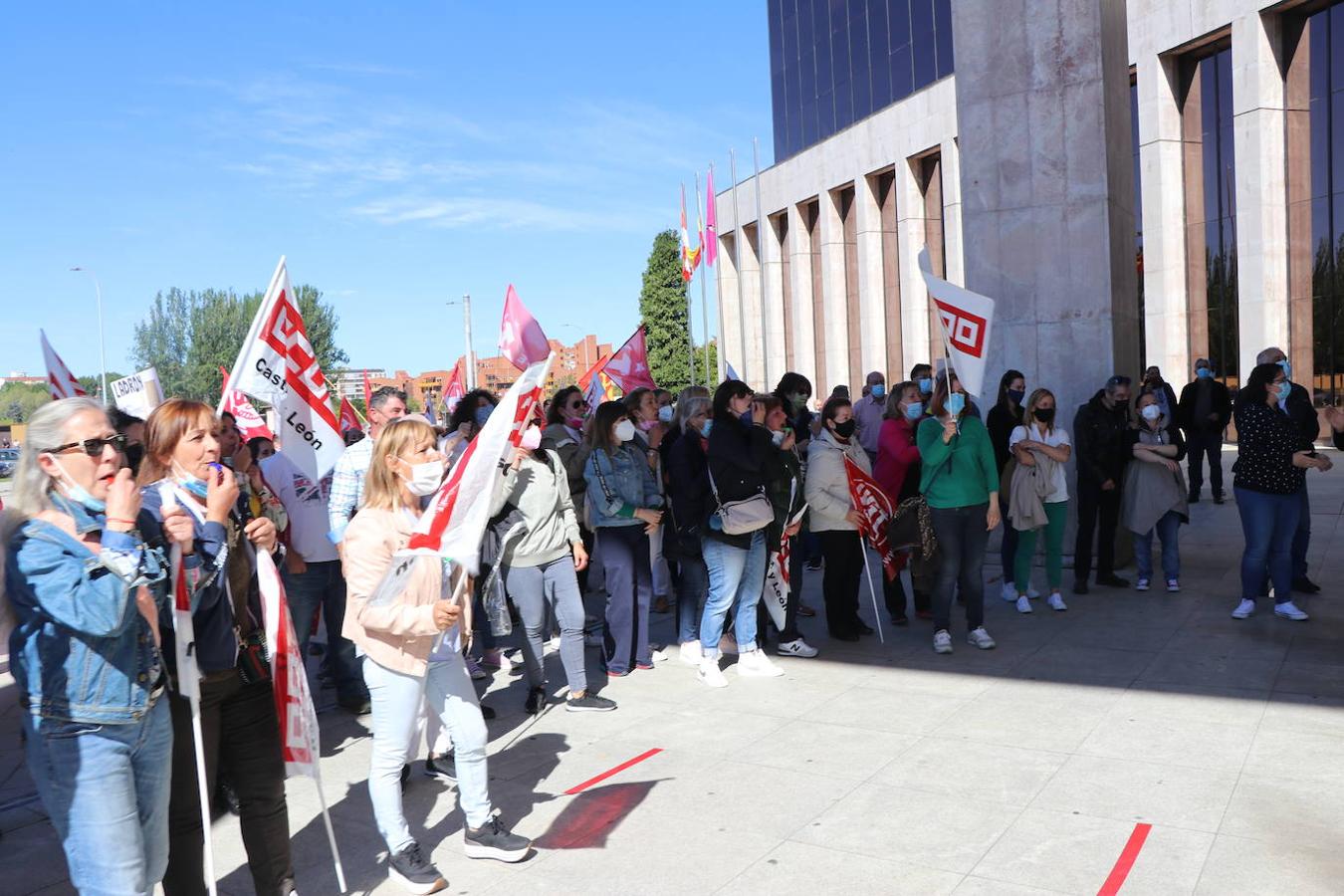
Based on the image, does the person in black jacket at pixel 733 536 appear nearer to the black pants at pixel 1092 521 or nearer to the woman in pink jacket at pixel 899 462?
the woman in pink jacket at pixel 899 462

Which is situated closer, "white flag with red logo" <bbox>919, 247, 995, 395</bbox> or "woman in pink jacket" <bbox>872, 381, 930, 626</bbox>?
"white flag with red logo" <bbox>919, 247, 995, 395</bbox>

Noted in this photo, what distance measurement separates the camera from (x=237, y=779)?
3891 mm

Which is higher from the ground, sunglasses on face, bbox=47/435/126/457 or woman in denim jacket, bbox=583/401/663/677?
sunglasses on face, bbox=47/435/126/457

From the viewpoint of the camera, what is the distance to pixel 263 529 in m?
3.92

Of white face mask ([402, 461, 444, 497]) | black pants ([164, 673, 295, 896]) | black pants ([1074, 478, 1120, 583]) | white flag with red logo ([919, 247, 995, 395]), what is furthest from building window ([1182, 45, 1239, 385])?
black pants ([164, 673, 295, 896])

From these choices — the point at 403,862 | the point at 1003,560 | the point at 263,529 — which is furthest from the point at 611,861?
the point at 1003,560

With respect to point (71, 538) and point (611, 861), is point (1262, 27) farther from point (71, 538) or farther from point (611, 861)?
point (71, 538)

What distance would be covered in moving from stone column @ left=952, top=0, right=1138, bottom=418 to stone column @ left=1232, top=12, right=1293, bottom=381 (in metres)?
12.7

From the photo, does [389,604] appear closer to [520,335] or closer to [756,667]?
[756,667]

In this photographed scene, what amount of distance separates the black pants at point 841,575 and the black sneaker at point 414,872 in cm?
447

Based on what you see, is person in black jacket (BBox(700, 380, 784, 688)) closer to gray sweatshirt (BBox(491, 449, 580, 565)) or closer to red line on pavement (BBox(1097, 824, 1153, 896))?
gray sweatshirt (BBox(491, 449, 580, 565))

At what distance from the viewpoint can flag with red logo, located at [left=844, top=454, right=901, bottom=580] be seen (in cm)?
822

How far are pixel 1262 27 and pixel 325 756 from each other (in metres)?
22.9

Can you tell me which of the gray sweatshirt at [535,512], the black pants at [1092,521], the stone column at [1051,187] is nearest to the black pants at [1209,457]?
the stone column at [1051,187]
